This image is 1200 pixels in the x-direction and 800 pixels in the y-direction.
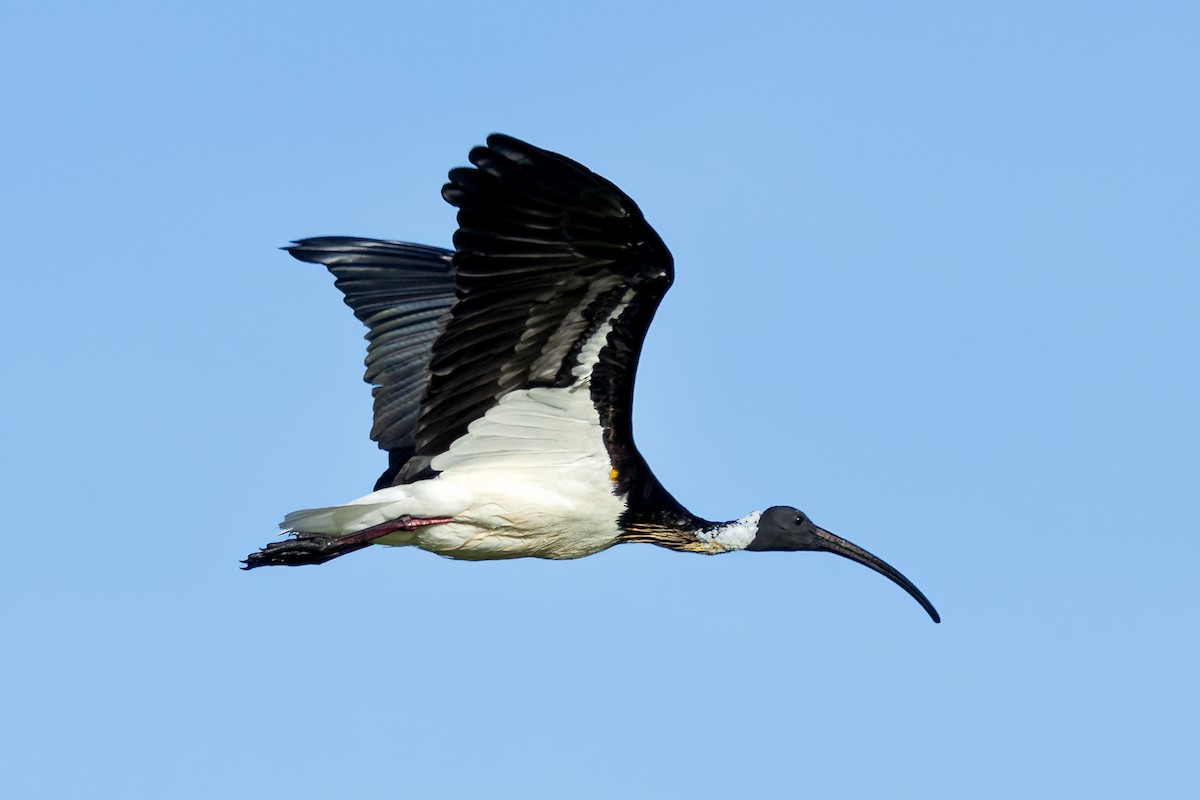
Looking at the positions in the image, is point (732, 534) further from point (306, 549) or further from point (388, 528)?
point (306, 549)

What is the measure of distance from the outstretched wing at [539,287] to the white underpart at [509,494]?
0.75 feet

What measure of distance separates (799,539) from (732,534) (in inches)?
33.9

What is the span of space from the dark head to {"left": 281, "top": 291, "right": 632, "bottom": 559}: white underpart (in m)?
1.92

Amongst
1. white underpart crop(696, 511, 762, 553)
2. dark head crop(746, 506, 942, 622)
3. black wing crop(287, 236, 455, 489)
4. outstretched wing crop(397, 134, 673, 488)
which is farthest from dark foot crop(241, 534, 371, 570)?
dark head crop(746, 506, 942, 622)

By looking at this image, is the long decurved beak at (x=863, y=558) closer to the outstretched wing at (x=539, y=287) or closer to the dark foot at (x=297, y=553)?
the outstretched wing at (x=539, y=287)

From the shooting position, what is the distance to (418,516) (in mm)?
13773

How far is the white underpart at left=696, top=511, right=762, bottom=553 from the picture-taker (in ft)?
49.1

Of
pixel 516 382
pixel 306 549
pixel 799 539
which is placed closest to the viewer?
pixel 516 382

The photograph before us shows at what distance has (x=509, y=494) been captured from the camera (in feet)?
45.4

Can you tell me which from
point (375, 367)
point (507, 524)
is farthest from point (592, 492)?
point (375, 367)

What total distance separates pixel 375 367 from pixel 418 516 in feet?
7.52

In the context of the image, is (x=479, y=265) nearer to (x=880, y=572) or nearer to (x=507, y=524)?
(x=507, y=524)

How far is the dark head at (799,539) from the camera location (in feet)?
51.2

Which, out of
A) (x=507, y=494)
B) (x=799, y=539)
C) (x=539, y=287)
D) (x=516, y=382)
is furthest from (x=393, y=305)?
(x=799, y=539)
